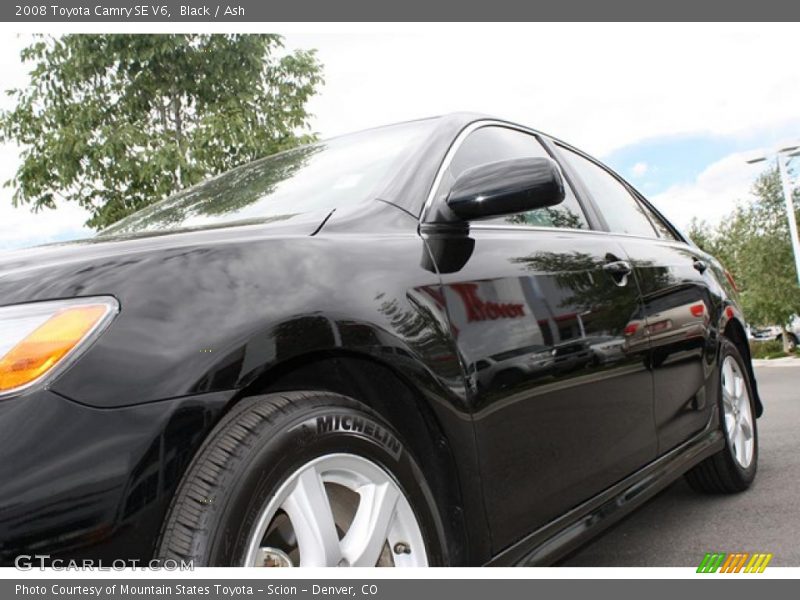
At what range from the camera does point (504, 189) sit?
6.56 ft

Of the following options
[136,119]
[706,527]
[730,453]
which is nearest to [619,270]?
[706,527]

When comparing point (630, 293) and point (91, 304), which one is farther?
point (630, 293)

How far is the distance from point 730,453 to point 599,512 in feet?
5.35

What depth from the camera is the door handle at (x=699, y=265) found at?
3743 mm

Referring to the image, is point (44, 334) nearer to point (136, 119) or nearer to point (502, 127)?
point (502, 127)

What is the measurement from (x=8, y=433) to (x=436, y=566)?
0.92 metres

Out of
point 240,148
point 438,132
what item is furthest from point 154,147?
point 438,132

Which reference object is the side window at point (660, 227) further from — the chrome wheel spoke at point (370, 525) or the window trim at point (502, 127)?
the chrome wheel spoke at point (370, 525)

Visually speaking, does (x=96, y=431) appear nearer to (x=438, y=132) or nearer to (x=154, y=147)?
(x=438, y=132)

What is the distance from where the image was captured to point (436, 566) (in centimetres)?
170

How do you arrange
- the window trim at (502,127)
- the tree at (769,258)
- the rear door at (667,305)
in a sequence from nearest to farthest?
the window trim at (502,127) → the rear door at (667,305) → the tree at (769,258)

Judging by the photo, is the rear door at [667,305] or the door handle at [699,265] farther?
the door handle at [699,265]


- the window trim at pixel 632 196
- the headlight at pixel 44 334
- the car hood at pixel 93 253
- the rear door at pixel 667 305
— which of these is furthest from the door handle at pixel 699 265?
the headlight at pixel 44 334

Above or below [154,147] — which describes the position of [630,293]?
below
